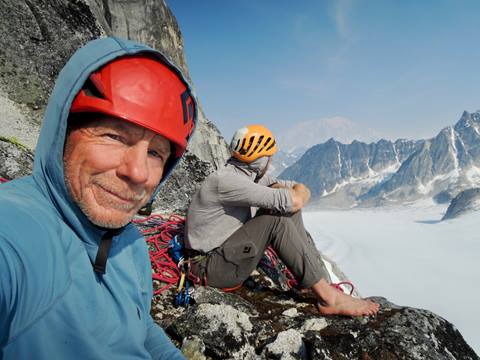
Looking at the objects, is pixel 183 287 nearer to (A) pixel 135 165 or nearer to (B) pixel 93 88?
(A) pixel 135 165

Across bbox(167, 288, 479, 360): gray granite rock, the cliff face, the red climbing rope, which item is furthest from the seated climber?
the cliff face

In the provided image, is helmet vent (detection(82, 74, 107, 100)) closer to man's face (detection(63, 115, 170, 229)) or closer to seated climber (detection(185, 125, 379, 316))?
man's face (detection(63, 115, 170, 229))

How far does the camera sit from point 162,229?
6961 millimetres

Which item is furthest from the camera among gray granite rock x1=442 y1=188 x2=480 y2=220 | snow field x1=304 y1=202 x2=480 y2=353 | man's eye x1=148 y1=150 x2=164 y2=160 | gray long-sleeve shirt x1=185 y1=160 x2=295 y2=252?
gray granite rock x1=442 y1=188 x2=480 y2=220

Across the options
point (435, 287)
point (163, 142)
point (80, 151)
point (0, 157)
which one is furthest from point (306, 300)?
point (435, 287)

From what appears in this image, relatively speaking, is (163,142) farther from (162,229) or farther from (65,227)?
(162,229)

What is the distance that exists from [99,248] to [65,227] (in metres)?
0.25

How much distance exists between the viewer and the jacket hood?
64.8 inches

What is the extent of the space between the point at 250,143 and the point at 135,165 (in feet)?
12.5

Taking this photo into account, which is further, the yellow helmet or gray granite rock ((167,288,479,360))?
the yellow helmet

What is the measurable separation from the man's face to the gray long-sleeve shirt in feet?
10.6

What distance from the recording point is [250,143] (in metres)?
5.52

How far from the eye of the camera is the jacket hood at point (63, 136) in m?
1.65

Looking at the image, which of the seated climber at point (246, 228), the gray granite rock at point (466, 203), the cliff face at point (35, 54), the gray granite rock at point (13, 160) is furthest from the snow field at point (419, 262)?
the gray granite rock at point (13, 160)
